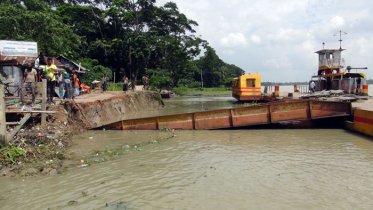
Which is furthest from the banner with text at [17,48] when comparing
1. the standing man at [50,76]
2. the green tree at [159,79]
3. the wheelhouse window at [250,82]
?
the green tree at [159,79]

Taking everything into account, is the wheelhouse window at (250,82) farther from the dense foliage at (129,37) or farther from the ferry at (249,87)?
the dense foliage at (129,37)

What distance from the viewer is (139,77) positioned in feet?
150

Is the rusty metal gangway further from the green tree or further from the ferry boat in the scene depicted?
the green tree

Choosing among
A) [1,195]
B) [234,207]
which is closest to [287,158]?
[234,207]

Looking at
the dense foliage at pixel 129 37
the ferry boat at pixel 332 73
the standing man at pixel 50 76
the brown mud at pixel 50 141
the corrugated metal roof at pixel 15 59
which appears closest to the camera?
the brown mud at pixel 50 141

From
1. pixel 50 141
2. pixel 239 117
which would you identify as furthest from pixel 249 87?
pixel 50 141

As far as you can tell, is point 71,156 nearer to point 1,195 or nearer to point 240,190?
point 1,195

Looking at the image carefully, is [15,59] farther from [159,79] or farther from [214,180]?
[159,79]

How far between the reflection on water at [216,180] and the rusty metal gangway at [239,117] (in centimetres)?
307

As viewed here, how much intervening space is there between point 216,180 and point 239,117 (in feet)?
22.7

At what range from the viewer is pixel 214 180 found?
616 cm

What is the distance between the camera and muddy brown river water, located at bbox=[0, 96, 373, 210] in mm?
5070

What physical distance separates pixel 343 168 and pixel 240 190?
3.28m

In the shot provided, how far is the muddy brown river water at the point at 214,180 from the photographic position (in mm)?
5070
